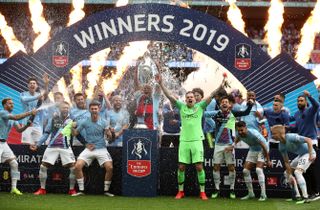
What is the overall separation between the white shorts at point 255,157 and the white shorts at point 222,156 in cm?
27

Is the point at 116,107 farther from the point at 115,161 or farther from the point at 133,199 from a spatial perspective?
the point at 133,199

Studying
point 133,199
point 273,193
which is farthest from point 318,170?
point 133,199

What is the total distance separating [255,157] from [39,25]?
14567mm

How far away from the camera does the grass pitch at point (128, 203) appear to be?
11.4 meters

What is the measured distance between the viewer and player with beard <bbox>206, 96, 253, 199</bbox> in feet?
43.5

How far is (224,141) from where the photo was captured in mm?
13305

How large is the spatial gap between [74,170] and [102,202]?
1.32 m

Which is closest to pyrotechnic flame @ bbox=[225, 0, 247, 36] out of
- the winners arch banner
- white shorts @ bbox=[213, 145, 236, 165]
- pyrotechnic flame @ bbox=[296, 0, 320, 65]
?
pyrotechnic flame @ bbox=[296, 0, 320, 65]

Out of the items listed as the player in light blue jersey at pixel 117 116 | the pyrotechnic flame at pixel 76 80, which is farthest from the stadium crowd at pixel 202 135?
the pyrotechnic flame at pixel 76 80

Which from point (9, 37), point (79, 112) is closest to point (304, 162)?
point (79, 112)

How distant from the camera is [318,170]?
13328mm

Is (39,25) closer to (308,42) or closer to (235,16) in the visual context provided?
(308,42)

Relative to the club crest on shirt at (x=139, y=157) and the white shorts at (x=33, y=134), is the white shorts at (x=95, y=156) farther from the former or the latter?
the white shorts at (x=33, y=134)

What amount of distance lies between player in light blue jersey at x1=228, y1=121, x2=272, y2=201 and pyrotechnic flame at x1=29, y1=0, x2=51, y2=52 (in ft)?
31.9
